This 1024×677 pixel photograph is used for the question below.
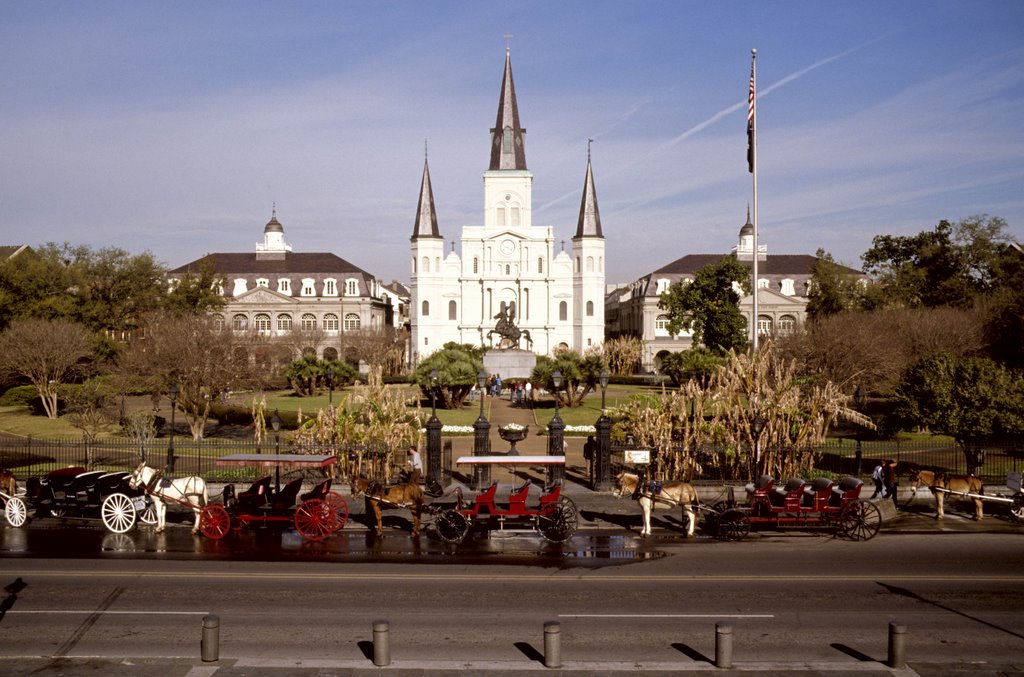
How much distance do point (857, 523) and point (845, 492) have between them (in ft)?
2.21

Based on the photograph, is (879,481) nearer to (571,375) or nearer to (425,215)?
(571,375)

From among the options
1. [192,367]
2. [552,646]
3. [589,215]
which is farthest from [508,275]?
[552,646]

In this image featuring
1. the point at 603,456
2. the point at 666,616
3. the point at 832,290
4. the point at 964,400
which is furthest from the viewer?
the point at 832,290

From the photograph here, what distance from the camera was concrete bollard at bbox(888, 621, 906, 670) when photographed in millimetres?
9551

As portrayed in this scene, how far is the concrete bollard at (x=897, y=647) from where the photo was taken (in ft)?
31.3

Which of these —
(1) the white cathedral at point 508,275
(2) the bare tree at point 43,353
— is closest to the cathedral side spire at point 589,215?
(1) the white cathedral at point 508,275

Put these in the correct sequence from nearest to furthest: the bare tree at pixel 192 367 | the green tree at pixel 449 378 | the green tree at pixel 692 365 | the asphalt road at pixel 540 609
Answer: the asphalt road at pixel 540 609, the bare tree at pixel 192 367, the green tree at pixel 449 378, the green tree at pixel 692 365

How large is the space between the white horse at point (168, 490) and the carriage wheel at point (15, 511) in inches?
109

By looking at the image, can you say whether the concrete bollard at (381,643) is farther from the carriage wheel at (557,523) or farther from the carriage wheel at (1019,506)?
the carriage wheel at (1019,506)

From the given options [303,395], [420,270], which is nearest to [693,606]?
[303,395]

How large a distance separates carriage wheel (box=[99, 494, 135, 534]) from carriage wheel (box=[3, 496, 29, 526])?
208 centimetres

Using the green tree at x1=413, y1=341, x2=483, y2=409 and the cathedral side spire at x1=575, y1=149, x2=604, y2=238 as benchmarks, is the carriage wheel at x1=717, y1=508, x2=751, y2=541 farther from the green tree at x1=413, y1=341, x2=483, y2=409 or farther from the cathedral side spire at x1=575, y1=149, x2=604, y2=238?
the cathedral side spire at x1=575, y1=149, x2=604, y2=238

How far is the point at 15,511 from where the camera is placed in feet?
60.9

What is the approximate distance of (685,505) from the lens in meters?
17.9
